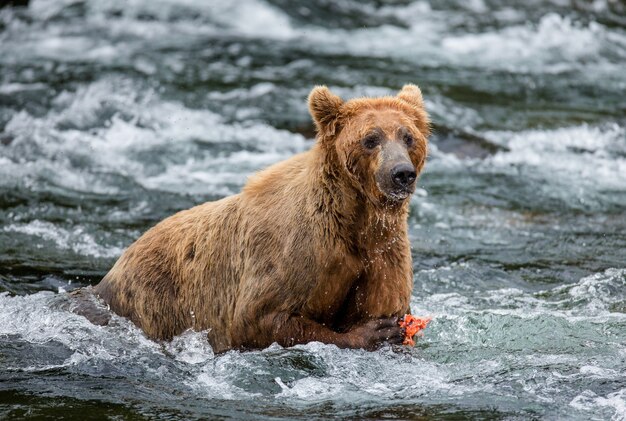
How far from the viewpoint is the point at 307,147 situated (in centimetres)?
1278

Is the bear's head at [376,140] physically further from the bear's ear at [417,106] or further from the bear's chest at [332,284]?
the bear's chest at [332,284]

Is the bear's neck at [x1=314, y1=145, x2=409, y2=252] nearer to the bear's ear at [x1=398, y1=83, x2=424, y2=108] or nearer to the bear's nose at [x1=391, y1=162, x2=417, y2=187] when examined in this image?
the bear's nose at [x1=391, y1=162, x2=417, y2=187]

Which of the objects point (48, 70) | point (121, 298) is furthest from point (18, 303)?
point (48, 70)

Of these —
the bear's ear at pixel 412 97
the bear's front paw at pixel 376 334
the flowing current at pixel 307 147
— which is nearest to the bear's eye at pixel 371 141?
the bear's ear at pixel 412 97

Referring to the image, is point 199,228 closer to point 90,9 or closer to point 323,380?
point 323,380

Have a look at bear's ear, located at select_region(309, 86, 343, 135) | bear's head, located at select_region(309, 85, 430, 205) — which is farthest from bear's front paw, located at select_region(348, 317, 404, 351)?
bear's ear, located at select_region(309, 86, 343, 135)

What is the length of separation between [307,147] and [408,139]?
6817 mm

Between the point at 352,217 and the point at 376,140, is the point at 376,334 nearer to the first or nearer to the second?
the point at 352,217

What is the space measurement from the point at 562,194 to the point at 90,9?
10.9 metres

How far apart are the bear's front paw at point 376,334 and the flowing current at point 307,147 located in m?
0.08

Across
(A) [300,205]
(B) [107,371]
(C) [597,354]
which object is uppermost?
(A) [300,205]

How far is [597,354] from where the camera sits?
21.2ft

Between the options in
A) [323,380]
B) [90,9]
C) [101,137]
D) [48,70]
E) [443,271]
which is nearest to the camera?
[323,380]

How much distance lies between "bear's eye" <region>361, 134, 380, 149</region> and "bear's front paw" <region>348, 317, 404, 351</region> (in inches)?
39.4
